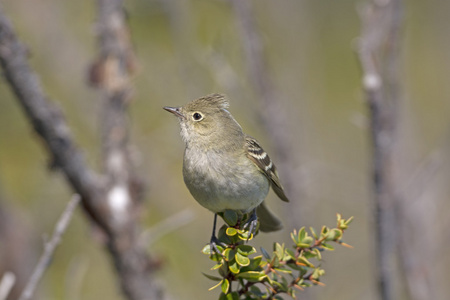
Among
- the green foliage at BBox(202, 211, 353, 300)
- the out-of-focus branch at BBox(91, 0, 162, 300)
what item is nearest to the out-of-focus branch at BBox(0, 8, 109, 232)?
the out-of-focus branch at BBox(91, 0, 162, 300)

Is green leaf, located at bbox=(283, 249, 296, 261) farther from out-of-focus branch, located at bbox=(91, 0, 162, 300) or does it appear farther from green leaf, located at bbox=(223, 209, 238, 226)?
out-of-focus branch, located at bbox=(91, 0, 162, 300)

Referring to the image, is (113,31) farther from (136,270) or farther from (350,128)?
(350,128)

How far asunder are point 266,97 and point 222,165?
2.02 meters

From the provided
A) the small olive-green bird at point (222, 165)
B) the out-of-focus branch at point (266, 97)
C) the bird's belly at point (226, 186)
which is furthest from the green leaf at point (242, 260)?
the out-of-focus branch at point (266, 97)

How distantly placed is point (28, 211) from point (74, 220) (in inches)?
50.9

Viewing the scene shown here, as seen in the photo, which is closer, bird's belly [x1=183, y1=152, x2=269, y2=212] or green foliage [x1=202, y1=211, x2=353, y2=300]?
Answer: green foliage [x1=202, y1=211, x2=353, y2=300]

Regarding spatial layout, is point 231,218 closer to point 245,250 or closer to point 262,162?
point 245,250

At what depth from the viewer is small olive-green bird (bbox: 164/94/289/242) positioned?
3311 mm

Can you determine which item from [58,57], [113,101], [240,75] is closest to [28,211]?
[58,57]

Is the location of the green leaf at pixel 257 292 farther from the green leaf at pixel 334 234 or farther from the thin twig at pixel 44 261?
the thin twig at pixel 44 261

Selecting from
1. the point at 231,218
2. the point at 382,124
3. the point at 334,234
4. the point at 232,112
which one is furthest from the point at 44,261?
the point at 232,112

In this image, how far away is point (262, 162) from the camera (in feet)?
12.0

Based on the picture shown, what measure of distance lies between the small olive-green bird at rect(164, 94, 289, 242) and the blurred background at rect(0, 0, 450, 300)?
3.91 feet

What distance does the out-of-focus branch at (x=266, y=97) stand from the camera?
16.7 feet
